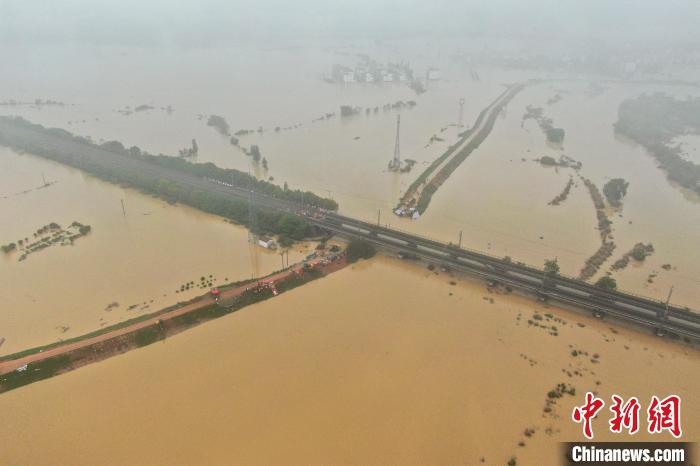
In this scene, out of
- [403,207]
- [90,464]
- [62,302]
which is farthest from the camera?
[403,207]

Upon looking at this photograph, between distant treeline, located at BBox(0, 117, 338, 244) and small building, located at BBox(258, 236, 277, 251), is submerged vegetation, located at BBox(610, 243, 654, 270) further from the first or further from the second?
small building, located at BBox(258, 236, 277, 251)

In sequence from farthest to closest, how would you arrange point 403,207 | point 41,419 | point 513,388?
1. point 403,207
2. point 513,388
3. point 41,419

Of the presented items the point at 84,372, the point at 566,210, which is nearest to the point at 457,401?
the point at 84,372

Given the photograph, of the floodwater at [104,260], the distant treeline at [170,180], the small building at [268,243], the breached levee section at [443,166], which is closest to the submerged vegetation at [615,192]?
the breached levee section at [443,166]

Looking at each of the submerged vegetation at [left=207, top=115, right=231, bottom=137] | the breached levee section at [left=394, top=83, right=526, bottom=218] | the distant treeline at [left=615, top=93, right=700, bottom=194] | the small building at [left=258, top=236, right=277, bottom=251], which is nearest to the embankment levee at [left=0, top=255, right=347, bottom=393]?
the small building at [left=258, top=236, right=277, bottom=251]

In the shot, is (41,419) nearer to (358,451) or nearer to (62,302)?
(62,302)
